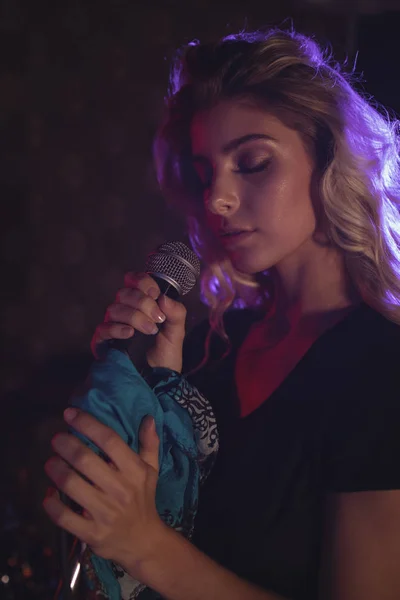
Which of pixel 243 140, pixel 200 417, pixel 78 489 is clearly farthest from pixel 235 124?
pixel 78 489

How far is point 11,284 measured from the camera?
5.22 ft

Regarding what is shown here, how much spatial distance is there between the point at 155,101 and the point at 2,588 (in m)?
1.47

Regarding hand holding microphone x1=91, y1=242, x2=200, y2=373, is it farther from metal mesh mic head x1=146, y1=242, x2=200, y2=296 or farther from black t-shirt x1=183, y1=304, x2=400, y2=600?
black t-shirt x1=183, y1=304, x2=400, y2=600

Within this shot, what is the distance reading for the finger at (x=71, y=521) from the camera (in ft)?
1.93

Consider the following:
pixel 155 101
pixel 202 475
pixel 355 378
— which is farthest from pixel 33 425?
pixel 355 378

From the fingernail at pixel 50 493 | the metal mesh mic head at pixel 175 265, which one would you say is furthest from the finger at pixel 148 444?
the metal mesh mic head at pixel 175 265

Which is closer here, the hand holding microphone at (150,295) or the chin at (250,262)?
the hand holding microphone at (150,295)

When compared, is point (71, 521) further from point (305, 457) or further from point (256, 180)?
point (256, 180)

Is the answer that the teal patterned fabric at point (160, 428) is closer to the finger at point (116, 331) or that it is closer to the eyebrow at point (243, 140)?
the finger at point (116, 331)

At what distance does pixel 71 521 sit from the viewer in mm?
589

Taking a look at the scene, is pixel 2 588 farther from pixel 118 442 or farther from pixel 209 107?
pixel 209 107

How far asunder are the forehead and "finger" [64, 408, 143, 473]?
1.72 feet

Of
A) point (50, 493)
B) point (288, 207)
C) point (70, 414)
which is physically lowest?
point (50, 493)

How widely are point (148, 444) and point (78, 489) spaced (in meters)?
0.10
